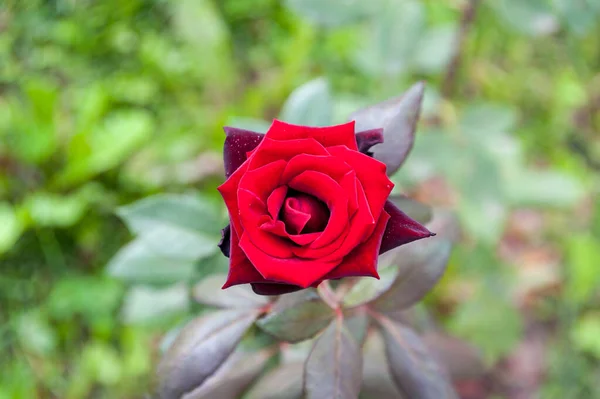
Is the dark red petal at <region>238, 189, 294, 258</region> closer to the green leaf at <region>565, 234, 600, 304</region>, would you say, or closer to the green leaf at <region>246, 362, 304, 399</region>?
the green leaf at <region>246, 362, 304, 399</region>

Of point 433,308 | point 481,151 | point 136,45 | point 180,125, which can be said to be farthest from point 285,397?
point 136,45

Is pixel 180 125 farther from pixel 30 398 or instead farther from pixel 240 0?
pixel 30 398

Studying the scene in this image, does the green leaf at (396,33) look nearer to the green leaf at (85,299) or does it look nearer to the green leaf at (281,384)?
the green leaf at (281,384)

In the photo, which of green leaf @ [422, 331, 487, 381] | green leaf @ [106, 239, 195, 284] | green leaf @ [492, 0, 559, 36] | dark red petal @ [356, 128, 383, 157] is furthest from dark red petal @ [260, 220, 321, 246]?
A: green leaf @ [492, 0, 559, 36]

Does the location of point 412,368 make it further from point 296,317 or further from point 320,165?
point 320,165

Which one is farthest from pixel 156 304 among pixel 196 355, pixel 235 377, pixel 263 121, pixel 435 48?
pixel 435 48
